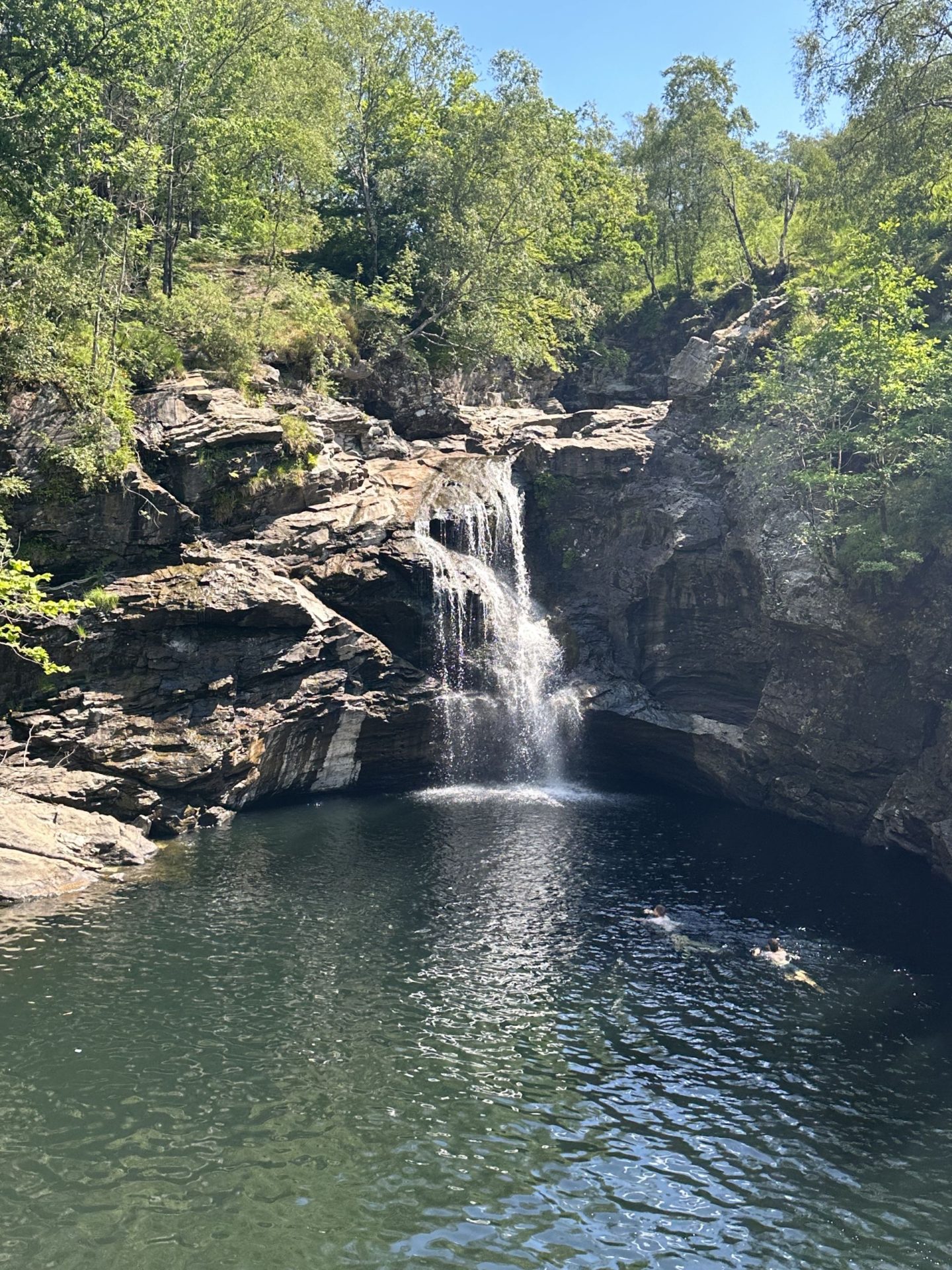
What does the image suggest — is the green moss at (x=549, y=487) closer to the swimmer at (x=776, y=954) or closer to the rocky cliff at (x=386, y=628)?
the rocky cliff at (x=386, y=628)

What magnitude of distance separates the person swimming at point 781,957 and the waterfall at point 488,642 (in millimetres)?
18157

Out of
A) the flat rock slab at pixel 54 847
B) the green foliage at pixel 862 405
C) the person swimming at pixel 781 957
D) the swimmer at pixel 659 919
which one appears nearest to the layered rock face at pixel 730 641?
the green foliage at pixel 862 405

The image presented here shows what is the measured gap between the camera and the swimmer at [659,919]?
2391cm

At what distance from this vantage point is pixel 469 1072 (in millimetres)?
16531

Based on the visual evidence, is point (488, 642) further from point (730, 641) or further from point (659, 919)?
point (659, 919)

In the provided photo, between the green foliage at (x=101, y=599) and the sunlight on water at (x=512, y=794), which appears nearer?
the green foliage at (x=101, y=599)

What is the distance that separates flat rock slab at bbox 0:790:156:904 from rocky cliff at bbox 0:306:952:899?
112 millimetres

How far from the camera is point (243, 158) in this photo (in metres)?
43.3

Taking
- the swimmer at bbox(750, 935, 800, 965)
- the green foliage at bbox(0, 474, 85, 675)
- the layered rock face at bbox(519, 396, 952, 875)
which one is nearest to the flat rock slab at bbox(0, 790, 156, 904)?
the green foliage at bbox(0, 474, 85, 675)

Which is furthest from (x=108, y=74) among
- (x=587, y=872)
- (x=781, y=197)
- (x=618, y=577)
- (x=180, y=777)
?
(x=781, y=197)

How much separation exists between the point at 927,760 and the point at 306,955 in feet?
70.2

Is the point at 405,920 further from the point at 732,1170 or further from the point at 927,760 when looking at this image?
the point at 927,760

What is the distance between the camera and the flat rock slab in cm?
2442

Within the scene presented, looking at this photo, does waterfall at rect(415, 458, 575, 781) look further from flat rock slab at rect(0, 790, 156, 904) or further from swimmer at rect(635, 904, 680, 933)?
swimmer at rect(635, 904, 680, 933)
